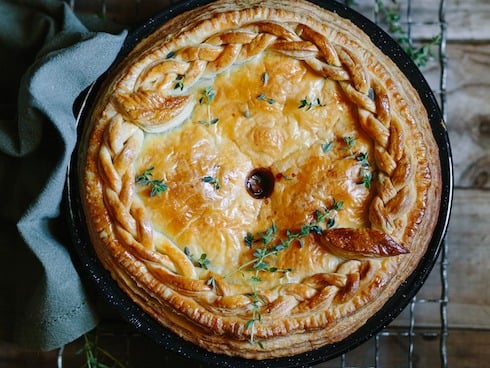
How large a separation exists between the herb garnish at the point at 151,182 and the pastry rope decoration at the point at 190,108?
0.03 m

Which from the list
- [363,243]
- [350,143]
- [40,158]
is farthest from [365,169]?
[40,158]

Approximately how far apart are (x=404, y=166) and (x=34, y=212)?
0.99 meters

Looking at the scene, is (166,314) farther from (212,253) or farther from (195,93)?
(195,93)

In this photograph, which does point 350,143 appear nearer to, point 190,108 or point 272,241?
point 272,241

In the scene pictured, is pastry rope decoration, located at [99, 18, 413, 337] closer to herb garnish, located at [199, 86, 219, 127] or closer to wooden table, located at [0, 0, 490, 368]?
herb garnish, located at [199, 86, 219, 127]

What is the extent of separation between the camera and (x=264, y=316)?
1761mm

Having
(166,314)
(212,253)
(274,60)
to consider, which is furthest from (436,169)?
(166,314)

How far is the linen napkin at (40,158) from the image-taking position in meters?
1.82

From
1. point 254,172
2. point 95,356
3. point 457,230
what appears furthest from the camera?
point 457,230

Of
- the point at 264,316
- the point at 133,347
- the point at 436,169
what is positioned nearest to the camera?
the point at 264,316

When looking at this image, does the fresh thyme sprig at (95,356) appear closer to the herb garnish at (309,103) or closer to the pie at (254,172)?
the pie at (254,172)

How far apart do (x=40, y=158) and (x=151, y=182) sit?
371mm

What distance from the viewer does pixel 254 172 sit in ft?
6.13

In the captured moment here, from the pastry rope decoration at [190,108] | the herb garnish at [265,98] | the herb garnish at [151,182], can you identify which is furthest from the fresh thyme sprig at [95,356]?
the herb garnish at [265,98]
